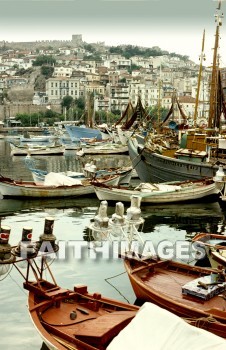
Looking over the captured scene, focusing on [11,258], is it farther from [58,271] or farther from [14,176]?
[14,176]

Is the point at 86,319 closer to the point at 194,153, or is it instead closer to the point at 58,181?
the point at 58,181

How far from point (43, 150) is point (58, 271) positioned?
40.1m

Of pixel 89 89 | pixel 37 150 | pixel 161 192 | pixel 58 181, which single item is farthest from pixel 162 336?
pixel 89 89

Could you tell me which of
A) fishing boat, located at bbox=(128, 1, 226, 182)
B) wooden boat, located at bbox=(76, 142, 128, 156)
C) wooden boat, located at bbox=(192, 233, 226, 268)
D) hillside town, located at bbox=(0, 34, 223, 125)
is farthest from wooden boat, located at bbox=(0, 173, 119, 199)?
hillside town, located at bbox=(0, 34, 223, 125)

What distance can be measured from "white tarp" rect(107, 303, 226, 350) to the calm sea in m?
3.24

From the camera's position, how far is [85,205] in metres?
24.0

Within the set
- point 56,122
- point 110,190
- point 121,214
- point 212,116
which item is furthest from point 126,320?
point 56,122

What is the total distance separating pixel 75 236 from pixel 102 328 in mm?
10087

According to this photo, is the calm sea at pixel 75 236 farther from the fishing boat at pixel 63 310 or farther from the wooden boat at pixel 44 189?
the fishing boat at pixel 63 310

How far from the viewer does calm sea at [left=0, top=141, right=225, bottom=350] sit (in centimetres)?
1108

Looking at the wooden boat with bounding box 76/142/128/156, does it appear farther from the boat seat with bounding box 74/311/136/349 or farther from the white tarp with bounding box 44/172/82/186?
the boat seat with bounding box 74/311/136/349

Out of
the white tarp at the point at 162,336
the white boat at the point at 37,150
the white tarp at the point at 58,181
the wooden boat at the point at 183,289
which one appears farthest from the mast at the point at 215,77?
the white boat at the point at 37,150

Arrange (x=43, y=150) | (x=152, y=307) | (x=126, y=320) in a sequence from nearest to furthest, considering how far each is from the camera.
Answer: (x=152, y=307) → (x=126, y=320) → (x=43, y=150)

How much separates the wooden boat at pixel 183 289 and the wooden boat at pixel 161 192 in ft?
34.6
